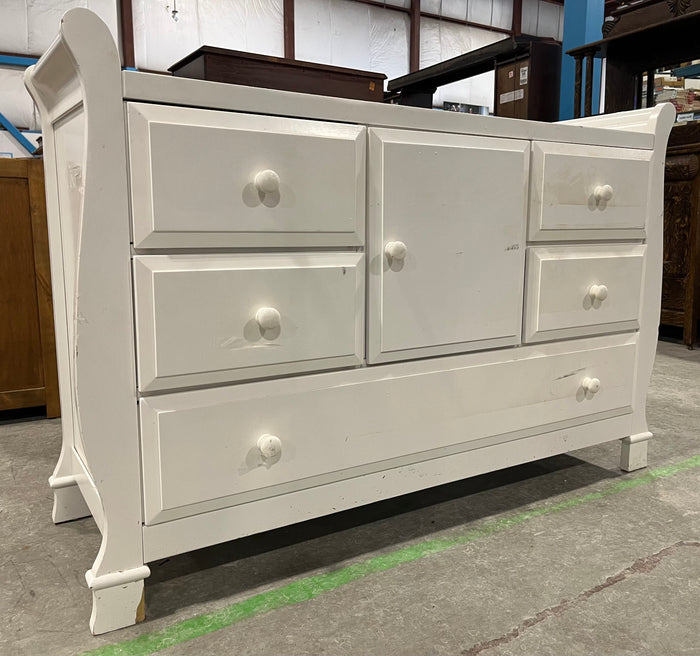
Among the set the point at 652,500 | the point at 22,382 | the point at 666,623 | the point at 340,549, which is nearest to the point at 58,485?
the point at 340,549

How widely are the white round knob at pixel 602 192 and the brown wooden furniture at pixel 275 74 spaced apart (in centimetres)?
55

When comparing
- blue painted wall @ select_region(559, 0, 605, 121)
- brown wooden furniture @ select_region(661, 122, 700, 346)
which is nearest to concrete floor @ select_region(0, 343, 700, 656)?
brown wooden furniture @ select_region(661, 122, 700, 346)

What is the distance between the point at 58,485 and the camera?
53.5 inches

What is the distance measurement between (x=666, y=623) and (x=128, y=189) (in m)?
1.10

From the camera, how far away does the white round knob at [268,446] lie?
106 centimetres

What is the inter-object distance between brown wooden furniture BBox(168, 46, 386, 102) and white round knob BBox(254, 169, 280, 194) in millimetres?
309

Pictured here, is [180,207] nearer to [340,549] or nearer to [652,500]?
[340,549]

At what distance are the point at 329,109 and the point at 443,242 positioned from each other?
0.34m

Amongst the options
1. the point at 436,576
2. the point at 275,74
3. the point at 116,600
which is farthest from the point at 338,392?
the point at 275,74

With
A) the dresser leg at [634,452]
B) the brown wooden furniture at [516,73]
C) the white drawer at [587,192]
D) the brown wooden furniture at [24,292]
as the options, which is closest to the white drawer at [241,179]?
the white drawer at [587,192]

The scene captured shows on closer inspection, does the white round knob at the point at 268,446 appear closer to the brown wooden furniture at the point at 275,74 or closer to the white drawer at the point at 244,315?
the white drawer at the point at 244,315

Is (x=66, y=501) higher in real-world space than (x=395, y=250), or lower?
lower

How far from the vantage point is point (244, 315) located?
1.02 metres

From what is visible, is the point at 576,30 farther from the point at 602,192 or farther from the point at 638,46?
the point at 602,192
